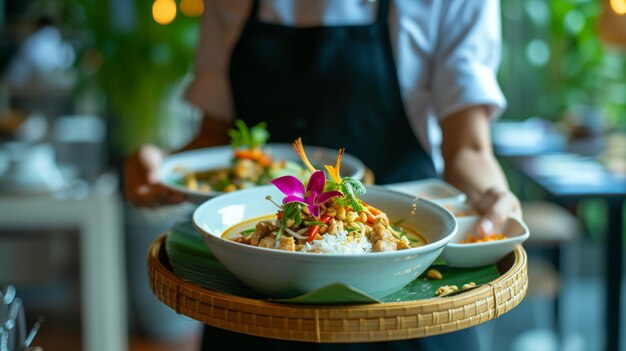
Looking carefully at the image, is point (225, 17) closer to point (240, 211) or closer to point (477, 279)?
A: point (240, 211)

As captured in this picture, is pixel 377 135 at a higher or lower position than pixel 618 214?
higher

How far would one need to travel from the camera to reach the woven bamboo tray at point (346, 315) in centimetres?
84

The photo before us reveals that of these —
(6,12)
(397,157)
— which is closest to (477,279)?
(397,157)

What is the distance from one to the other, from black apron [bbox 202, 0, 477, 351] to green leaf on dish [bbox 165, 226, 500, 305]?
613 mm

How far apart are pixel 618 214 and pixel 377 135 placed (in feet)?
6.43

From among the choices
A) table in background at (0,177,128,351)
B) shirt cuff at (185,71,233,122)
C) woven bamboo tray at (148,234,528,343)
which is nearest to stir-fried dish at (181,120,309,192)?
shirt cuff at (185,71,233,122)

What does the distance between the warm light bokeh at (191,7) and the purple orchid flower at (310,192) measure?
325 centimetres

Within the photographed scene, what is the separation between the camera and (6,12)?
8.41m

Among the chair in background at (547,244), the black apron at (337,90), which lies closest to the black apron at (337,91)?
the black apron at (337,90)

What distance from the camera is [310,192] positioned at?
3.17ft

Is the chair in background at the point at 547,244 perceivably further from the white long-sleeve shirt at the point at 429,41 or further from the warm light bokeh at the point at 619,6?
the white long-sleeve shirt at the point at 429,41

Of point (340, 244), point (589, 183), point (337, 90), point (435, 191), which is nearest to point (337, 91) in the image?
point (337, 90)

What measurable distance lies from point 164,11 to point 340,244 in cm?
336

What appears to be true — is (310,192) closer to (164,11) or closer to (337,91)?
(337,91)
